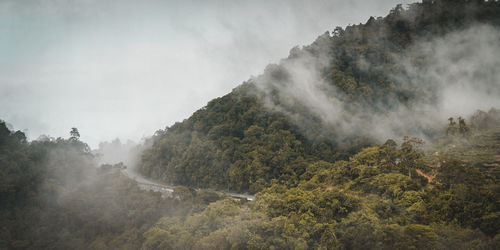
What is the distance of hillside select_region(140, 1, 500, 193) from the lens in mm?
45469

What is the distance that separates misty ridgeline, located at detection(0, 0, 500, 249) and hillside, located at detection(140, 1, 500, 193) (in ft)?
0.87

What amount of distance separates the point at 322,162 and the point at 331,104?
1520 cm

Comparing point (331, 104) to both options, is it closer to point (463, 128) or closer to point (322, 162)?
point (322, 162)

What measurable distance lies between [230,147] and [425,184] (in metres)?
31.4

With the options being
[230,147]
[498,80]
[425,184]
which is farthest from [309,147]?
[498,80]

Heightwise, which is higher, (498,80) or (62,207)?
Answer: (498,80)

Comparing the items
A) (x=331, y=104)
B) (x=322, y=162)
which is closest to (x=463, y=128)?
(x=322, y=162)

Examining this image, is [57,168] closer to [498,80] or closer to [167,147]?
[167,147]

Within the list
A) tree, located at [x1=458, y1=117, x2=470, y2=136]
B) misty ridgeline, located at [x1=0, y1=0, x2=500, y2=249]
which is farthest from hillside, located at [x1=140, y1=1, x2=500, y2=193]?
tree, located at [x1=458, y1=117, x2=470, y2=136]

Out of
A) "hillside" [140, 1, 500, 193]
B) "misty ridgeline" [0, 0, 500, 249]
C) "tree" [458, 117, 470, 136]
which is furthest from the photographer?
"hillside" [140, 1, 500, 193]

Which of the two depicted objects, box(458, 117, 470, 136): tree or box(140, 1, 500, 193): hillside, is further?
box(140, 1, 500, 193): hillside

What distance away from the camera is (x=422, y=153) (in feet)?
104

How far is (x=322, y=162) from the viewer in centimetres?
4116

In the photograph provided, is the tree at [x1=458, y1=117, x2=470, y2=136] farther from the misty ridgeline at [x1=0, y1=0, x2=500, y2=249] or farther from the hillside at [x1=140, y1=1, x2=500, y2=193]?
the hillside at [x1=140, y1=1, x2=500, y2=193]
